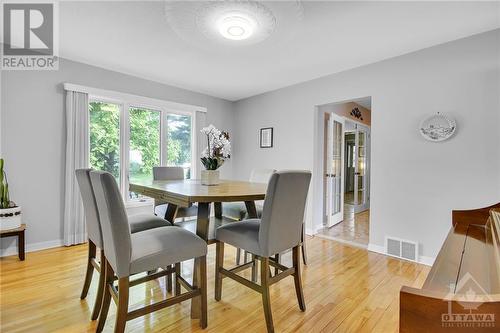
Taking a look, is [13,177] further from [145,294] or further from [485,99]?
[485,99]

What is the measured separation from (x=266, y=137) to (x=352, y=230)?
6.84 ft

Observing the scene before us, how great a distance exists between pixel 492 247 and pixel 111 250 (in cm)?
178

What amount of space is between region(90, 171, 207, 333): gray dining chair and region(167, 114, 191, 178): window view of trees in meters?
2.67

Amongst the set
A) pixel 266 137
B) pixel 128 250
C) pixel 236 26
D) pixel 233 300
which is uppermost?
pixel 236 26

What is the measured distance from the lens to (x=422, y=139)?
275cm

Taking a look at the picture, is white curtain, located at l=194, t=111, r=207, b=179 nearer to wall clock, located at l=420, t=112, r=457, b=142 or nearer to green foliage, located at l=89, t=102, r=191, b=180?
green foliage, located at l=89, t=102, r=191, b=180

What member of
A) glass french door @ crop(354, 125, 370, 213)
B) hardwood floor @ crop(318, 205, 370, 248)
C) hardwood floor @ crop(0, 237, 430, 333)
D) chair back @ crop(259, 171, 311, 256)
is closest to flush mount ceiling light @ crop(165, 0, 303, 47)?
chair back @ crop(259, 171, 311, 256)

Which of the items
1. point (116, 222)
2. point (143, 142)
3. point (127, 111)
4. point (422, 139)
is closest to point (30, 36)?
point (127, 111)

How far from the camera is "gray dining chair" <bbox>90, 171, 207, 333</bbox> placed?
132 cm

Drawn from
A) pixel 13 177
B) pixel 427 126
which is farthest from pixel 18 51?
pixel 427 126

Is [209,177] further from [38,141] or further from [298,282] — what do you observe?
[38,141]

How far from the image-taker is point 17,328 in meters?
1.63

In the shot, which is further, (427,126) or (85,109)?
(85,109)

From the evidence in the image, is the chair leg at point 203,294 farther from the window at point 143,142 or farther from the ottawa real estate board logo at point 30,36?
the window at point 143,142
